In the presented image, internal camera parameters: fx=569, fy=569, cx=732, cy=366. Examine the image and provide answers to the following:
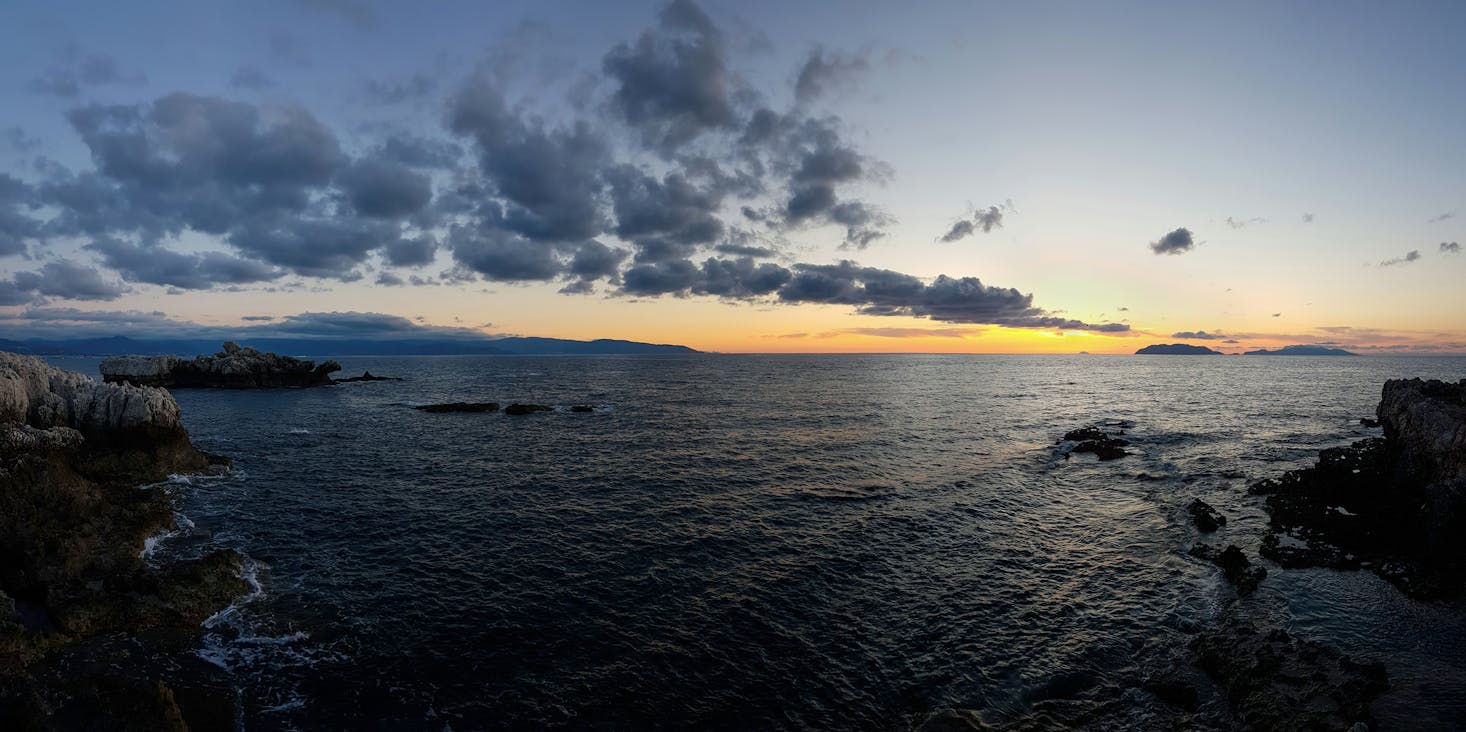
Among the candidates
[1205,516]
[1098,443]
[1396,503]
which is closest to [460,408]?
[1098,443]

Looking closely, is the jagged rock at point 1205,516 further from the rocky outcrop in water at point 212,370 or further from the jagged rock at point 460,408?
the rocky outcrop in water at point 212,370

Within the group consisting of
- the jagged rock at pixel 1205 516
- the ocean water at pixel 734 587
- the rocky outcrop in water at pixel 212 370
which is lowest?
the ocean water at pixel 734 587

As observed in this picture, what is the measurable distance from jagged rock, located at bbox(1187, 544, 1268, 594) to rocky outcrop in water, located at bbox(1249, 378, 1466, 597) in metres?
2.06

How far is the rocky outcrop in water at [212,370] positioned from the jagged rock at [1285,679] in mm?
142458

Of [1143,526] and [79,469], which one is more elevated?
[79,469]

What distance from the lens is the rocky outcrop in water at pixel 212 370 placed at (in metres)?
106

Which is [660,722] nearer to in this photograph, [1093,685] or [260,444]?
[1093,685]

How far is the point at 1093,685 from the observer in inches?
679

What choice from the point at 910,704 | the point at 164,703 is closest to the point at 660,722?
the point at 910,704

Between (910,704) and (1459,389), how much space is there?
148 ft

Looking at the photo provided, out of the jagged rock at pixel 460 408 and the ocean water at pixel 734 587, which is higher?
the jagged rock at pixel 460 408

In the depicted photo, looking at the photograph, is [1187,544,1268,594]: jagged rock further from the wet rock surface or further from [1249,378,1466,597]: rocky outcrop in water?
the wet rock surface

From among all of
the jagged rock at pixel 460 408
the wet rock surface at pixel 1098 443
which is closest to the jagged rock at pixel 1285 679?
the wet rock surface at pixel 1098 443

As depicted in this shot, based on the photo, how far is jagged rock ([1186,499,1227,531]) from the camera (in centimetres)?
3109
